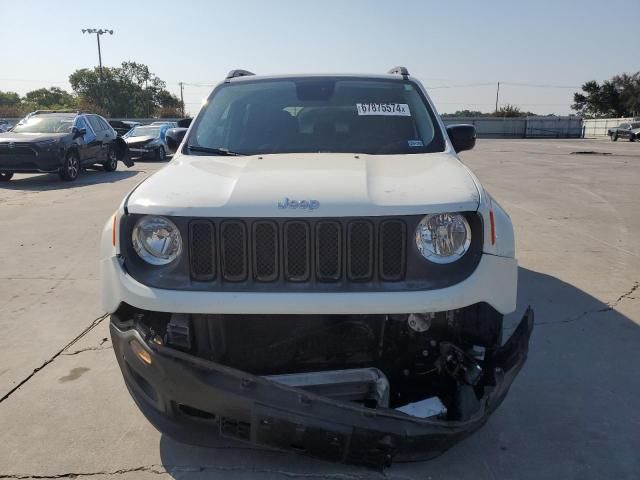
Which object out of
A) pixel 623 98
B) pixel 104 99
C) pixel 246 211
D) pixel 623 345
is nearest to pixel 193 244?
pixel 246 211

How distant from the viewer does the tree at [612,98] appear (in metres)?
72.9

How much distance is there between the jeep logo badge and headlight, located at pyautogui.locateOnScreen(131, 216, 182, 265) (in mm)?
509

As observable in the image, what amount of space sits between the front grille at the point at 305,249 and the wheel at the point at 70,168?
12912 millimetres

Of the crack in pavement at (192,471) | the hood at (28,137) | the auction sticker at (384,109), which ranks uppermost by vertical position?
the auction sticker at (384,109)

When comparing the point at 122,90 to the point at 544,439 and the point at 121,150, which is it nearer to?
the point at 121,150

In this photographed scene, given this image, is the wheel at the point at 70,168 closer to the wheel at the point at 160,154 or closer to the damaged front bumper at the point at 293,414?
the wheel at the point at 160,154

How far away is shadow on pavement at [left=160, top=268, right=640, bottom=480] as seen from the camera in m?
2.66

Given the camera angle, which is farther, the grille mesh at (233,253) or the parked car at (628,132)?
the parked car at (628,132)

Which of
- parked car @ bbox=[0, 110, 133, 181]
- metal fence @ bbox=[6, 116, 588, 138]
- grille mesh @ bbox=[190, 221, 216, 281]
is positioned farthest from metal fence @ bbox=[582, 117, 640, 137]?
grille mesh @ bbox=[190, 221, 216, 281]

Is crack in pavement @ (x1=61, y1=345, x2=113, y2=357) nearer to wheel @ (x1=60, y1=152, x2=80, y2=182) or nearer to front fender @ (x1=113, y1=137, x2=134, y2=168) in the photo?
wheel @ (x1=60, y1=152, x2=80, y2=182)

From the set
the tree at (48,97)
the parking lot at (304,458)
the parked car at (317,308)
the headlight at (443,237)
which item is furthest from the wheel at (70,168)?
the tree at (48,97)

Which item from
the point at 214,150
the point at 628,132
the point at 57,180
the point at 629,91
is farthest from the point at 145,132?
the point at 629,91

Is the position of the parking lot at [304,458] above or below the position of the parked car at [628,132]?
below

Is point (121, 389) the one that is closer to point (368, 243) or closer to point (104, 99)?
point (368, 243)
